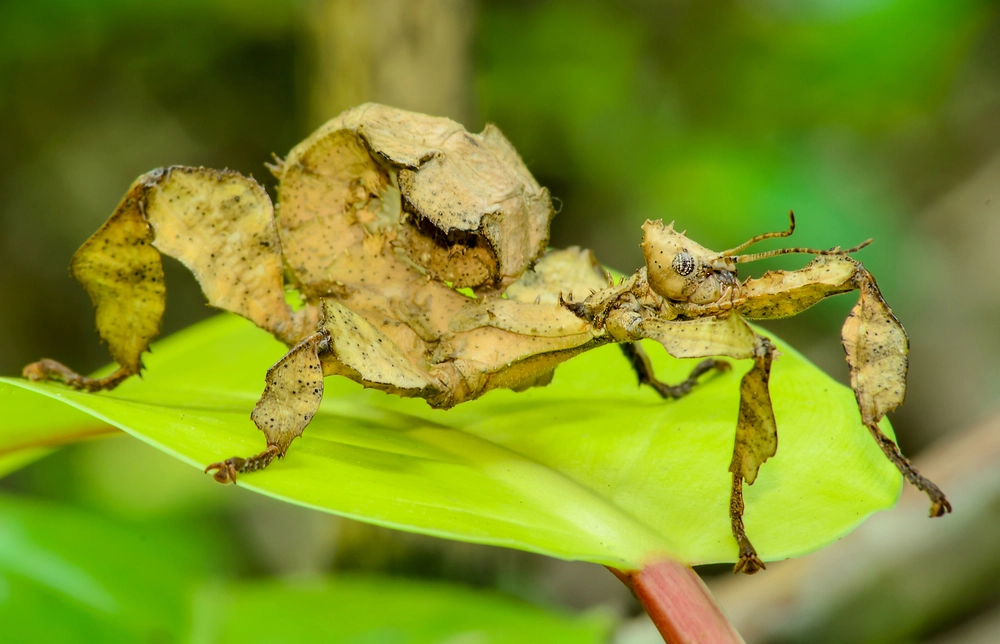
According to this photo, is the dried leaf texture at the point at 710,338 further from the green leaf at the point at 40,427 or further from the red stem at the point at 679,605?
the green leaf at the point at 40,427

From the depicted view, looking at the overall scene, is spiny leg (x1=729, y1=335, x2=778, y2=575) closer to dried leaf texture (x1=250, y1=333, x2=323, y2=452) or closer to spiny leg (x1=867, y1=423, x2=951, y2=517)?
spiny leg (x1=867, y1=423, x2=951, y2=517)

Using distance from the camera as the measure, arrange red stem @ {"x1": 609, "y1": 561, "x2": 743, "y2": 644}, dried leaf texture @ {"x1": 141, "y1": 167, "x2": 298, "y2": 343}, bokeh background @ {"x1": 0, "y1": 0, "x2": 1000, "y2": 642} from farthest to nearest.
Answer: bokeh background @ {"x1": 0, "y1": 0, "x2": 1000, "y2": 642}, dried leaf texture @ {"x1": 141, "y1": 167, "x2": 298, "y2": 343}, red stem @ {"x1": 609, "y1": 561, "x2": 743, "y2": 644}

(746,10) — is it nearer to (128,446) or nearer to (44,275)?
(128,446)

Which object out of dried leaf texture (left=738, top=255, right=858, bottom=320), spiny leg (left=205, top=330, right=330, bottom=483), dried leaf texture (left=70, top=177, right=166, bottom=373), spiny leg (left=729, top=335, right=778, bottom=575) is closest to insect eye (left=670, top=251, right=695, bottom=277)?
dried leaf texture (left=738, top=255, right=858, bottom=320)

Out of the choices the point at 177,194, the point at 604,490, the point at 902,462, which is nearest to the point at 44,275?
the point at 177,194

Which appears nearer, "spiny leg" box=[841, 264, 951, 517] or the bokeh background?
"spiny leg" box=[841, 264, 951, 517]

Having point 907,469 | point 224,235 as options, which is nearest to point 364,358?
point 224,235
